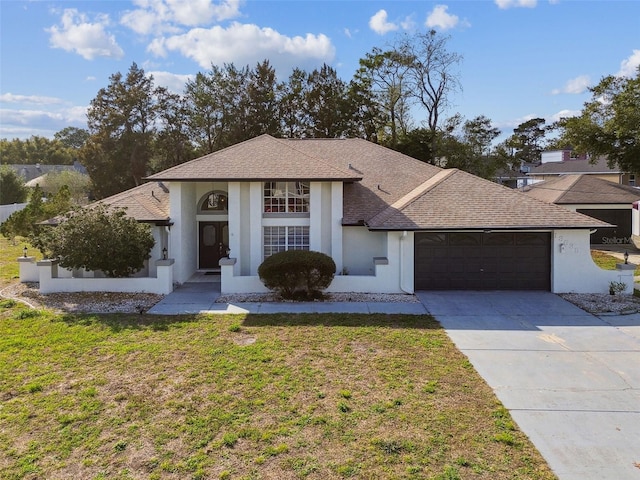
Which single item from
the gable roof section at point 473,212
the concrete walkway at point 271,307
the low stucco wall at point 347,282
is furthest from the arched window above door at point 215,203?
the gable roof section at point 473,212

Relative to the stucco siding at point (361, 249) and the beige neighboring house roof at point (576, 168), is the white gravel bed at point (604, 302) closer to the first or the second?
the stucco siding at point (361, 249)

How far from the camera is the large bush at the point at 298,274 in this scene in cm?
1479

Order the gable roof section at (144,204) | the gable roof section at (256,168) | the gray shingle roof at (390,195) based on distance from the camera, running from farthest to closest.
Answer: the gable roof section at (144,204) → the gable roof section at (256,168) → the gray shingle roof at (390,195)

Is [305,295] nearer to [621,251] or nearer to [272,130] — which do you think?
[621,251]

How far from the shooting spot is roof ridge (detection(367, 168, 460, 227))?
16.7 m

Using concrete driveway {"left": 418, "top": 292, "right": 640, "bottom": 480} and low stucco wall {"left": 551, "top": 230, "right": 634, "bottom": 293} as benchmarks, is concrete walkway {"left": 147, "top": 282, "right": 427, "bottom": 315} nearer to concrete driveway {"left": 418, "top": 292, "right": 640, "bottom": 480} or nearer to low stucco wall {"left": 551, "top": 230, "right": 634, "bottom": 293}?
concrete driveway {"left": 418, "top": 292, "right": 640, "bottom": 480}

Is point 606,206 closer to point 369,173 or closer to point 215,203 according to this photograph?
point 369,173

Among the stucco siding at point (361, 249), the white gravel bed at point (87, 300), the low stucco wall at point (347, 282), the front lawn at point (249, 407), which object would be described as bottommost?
the front lawn at point (249, 407)

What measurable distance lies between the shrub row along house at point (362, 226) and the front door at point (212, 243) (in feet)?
0.20

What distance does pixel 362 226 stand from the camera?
1748 cm

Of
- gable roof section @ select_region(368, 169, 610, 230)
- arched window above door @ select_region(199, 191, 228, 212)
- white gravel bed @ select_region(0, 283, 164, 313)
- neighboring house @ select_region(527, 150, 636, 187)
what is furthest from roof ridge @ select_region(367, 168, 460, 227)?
neighboring house @ select_region(527, 150, 636, 187)

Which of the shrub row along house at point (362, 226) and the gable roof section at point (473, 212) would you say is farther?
the shrub row along house at point (362, 226)

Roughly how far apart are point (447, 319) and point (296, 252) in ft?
17.1

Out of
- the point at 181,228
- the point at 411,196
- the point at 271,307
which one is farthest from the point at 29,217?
the point at 411,196
